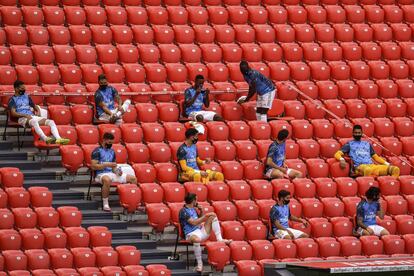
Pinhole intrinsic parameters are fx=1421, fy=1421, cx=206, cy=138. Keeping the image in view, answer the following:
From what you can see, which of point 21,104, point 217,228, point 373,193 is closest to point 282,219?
point 217,228

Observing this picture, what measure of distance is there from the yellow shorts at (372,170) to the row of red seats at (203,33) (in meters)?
3.21

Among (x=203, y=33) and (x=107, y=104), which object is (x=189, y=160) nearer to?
(x=107, y=104)

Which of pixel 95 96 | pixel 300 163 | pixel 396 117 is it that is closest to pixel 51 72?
pixel 95 96

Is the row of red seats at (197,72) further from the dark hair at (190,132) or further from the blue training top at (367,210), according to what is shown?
the blue training top at (367,210)

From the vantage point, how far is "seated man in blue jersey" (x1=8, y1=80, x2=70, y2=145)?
2059cm

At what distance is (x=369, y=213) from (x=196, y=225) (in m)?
2.85

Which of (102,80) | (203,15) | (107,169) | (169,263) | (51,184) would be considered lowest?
(169,263)

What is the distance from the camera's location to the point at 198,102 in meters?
22.0

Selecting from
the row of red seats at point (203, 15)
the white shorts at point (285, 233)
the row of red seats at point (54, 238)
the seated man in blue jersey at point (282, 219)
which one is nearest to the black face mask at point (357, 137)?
the seated man in blue jersey at point (282, 219)

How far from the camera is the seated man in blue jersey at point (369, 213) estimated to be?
68.0ft

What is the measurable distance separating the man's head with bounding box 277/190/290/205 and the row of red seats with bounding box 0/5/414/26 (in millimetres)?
4777

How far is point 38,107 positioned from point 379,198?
5.24 meters

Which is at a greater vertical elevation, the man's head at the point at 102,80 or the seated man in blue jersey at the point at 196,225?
the man's head at the point at 102,80

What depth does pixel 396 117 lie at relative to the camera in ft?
77.0
